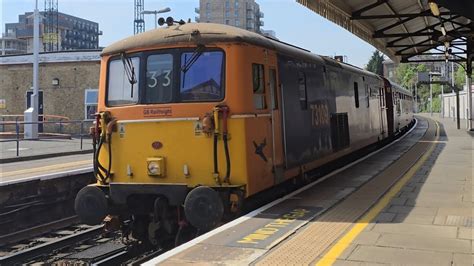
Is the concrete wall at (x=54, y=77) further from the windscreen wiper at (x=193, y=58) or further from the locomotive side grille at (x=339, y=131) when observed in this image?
the windscreen wiper at (x=193, y=58)

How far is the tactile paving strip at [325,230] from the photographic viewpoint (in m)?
5.23

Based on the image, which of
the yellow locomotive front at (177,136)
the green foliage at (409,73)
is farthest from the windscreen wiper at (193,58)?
the green foliage at (409,73)

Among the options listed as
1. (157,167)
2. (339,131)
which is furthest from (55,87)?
(157,167)

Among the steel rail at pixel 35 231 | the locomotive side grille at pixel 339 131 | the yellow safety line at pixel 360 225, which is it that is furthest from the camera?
the locomotive side grille at pixel 339 131

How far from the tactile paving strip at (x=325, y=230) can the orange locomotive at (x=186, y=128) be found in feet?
3.56

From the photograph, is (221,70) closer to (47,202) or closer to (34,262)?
(34,262)

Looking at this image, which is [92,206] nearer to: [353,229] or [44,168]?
[353,229]

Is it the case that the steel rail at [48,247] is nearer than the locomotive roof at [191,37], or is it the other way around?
the locomotive roof at [191,37]

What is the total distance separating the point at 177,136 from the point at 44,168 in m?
7.71

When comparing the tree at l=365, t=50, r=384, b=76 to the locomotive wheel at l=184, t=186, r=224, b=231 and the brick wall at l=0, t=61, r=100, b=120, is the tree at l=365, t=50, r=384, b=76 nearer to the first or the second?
the brick wall at l=0, t=61, r=100, b=120

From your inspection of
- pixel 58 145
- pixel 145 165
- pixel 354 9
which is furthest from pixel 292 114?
pixel 58 145

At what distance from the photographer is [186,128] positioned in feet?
23.5

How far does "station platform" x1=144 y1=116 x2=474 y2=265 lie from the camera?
5.23m

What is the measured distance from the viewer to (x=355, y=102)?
13805 millimetres
